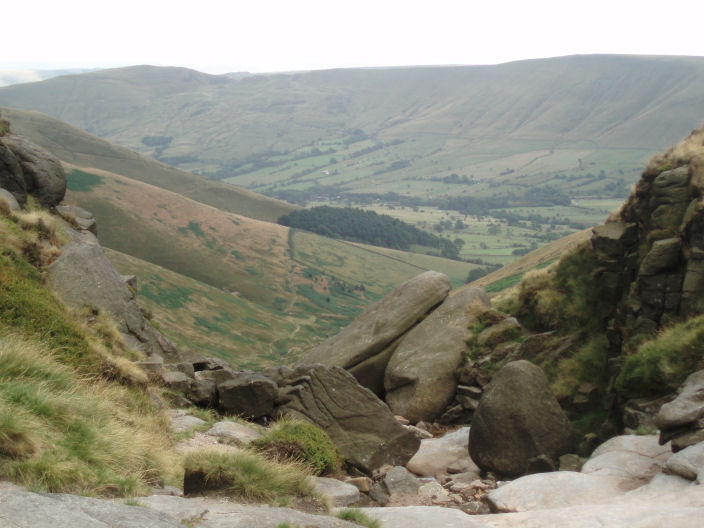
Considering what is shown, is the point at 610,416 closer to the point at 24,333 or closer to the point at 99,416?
the point at 99,416

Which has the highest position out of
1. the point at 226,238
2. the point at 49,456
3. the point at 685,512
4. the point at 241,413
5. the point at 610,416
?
the point at 49,456

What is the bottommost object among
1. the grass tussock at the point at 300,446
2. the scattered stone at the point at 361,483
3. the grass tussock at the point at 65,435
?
the scattered stone at the point at 361,483

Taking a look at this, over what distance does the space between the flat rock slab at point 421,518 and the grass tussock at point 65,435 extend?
13.3 ft

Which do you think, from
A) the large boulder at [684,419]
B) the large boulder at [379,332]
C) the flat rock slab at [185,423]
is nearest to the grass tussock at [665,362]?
the large boulder at [684,419]

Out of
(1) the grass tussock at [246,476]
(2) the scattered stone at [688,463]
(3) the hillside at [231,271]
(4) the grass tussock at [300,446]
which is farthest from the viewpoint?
(3) the hillside at [231,271]

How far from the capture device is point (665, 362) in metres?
16.7

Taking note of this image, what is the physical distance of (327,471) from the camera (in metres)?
16.6

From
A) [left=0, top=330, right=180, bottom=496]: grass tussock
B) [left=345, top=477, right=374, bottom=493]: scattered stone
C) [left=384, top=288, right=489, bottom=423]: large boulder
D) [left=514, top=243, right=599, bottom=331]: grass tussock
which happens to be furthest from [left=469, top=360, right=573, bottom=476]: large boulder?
[left=0, top=330, right=180, bottom=496]: grass tussock

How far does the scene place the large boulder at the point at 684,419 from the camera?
13.5 meters

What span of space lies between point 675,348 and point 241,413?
43.9ft

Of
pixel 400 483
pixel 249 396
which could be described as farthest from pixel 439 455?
pixel 249 396

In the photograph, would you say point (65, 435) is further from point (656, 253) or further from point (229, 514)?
point (656, 253)

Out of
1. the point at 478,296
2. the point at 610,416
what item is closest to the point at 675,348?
the point at 610,416

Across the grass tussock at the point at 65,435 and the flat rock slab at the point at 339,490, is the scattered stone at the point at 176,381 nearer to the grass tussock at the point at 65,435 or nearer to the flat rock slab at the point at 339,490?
the grass tussock at the point at 65,435
